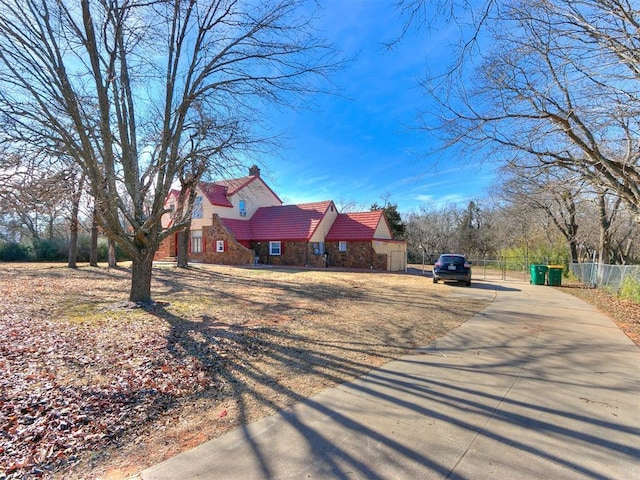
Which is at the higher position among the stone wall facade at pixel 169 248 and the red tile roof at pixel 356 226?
the red tile roof at pixel 356 226

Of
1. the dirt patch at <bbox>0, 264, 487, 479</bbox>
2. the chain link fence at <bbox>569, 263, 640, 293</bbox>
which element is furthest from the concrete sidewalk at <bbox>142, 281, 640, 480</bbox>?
the chain link fence at <bbox>569, 263, 640, 293</bbox>

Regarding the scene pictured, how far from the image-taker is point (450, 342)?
6148mm

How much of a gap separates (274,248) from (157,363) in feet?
73.6

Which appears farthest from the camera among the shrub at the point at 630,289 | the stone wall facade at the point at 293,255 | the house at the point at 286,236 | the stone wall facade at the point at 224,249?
the stone wall facade at the point at 224,249

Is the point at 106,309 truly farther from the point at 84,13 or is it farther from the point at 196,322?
the point at 84,13

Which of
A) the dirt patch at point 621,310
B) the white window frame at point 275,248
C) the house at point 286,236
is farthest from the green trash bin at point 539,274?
the white window frame at point 275,248

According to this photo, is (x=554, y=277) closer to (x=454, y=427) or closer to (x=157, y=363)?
(x=454, y=427)

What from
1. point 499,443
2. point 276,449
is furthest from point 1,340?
point 499,443

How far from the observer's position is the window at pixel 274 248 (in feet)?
87.7

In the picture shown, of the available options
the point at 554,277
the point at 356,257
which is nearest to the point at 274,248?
the point at 356,257

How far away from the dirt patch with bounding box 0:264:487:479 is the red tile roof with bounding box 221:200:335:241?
15.9 m

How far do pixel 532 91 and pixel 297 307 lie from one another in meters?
8.05

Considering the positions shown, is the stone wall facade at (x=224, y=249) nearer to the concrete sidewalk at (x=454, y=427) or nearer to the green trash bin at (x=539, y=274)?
the green trash bin at (x=539, y=274)

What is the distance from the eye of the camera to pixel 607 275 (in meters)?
15.1
